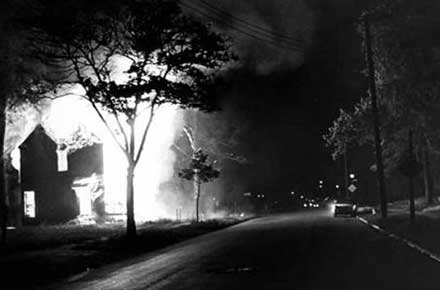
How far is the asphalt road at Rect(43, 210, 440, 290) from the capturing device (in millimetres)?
12844

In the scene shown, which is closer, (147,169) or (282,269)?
(282,269)

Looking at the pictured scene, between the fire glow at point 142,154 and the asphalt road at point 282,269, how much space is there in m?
16.4

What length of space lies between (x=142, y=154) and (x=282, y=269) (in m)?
42.3

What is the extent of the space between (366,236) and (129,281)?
44.6 feet

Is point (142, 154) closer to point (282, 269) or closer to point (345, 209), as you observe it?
point (345, 209)

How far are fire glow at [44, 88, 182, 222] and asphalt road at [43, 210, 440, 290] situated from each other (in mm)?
16361

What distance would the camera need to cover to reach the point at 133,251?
25.8 m

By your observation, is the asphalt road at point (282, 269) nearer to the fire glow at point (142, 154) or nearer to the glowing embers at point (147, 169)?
the fire glow at point (142, 154)

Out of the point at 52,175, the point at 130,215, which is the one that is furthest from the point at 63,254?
the point at 52,175

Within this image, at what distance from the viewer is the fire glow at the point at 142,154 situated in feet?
151

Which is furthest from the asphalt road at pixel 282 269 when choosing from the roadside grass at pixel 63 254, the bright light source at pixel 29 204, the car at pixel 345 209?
the bright light source at pixel 29 204

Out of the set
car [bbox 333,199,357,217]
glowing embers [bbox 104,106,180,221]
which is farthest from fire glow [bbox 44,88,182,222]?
car [bbox 333,199,357,217]

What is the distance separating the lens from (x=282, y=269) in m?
15.5

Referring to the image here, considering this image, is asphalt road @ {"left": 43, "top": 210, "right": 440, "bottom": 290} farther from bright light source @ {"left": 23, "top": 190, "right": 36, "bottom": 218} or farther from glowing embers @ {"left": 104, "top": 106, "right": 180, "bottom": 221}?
bright light source @ {"left": 23, "top": 190, "right": 36, "bottom": 218}
